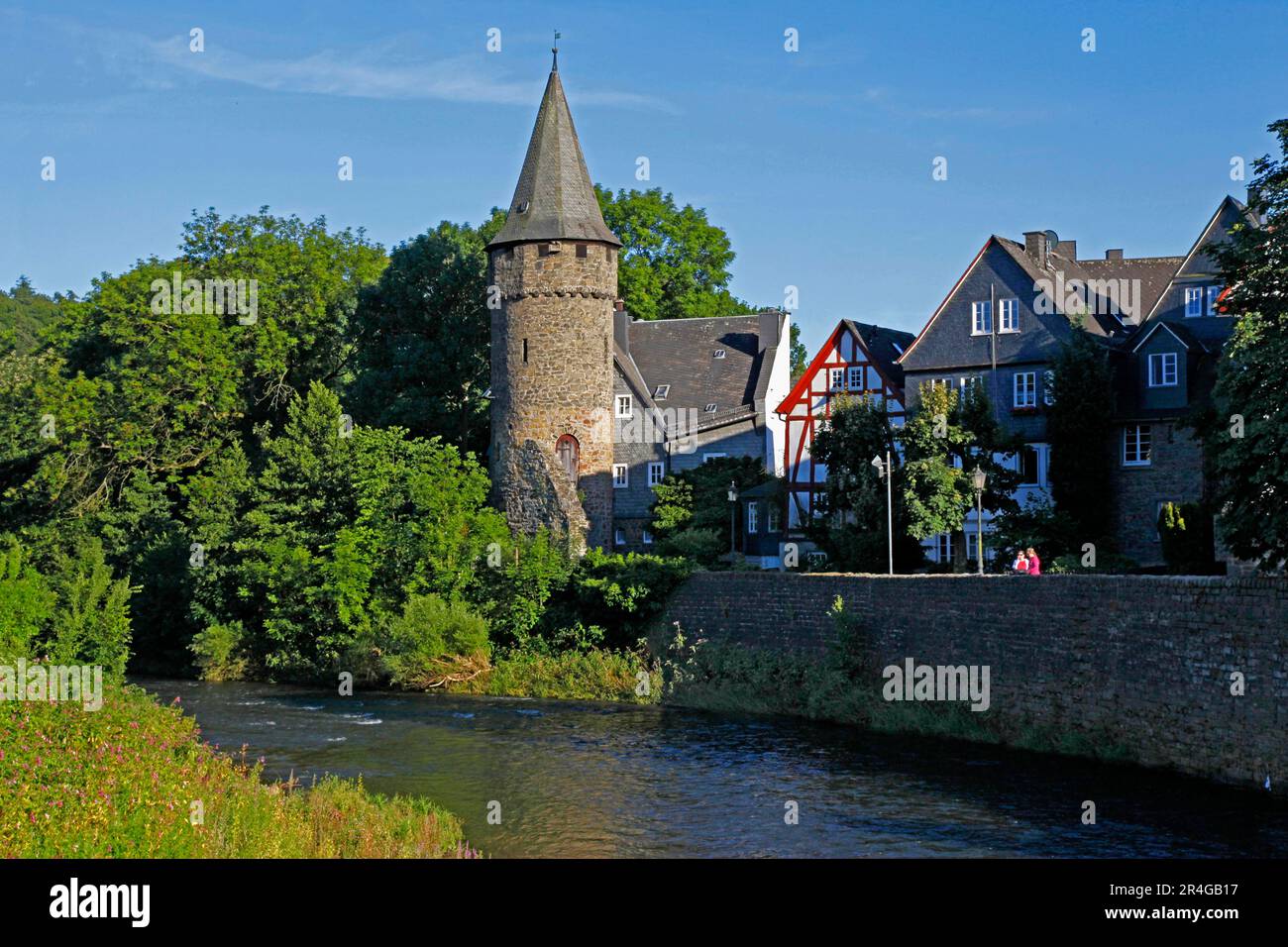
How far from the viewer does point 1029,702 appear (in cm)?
2648

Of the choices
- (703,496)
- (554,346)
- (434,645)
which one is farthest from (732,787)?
(703,496)

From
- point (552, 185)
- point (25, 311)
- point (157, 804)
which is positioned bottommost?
point (157, 804)

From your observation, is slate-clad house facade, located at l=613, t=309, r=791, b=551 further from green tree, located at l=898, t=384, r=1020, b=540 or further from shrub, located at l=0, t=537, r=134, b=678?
shrub, located at l=0, t=537, r=134, b=678

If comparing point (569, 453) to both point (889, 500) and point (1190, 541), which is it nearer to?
point (889, 500)

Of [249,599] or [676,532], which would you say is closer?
[249,599]

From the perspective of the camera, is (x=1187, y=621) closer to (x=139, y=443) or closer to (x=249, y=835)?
(x=249, y=835)

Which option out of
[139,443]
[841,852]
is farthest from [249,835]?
[139,443]

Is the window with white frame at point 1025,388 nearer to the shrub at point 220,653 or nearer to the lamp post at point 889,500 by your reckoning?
the lamp post at point 889,500

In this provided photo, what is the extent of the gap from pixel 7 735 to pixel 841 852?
960 cm

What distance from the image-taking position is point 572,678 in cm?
3612

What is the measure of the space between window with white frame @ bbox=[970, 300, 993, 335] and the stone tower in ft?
36.1

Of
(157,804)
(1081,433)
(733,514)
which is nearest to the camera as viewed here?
(157,804)

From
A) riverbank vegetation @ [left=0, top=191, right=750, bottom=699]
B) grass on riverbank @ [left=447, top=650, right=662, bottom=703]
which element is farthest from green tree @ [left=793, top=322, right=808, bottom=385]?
grass on riverbank @ [left=447, top=650, right=662, bottom=703]

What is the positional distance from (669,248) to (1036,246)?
69.9 ft
